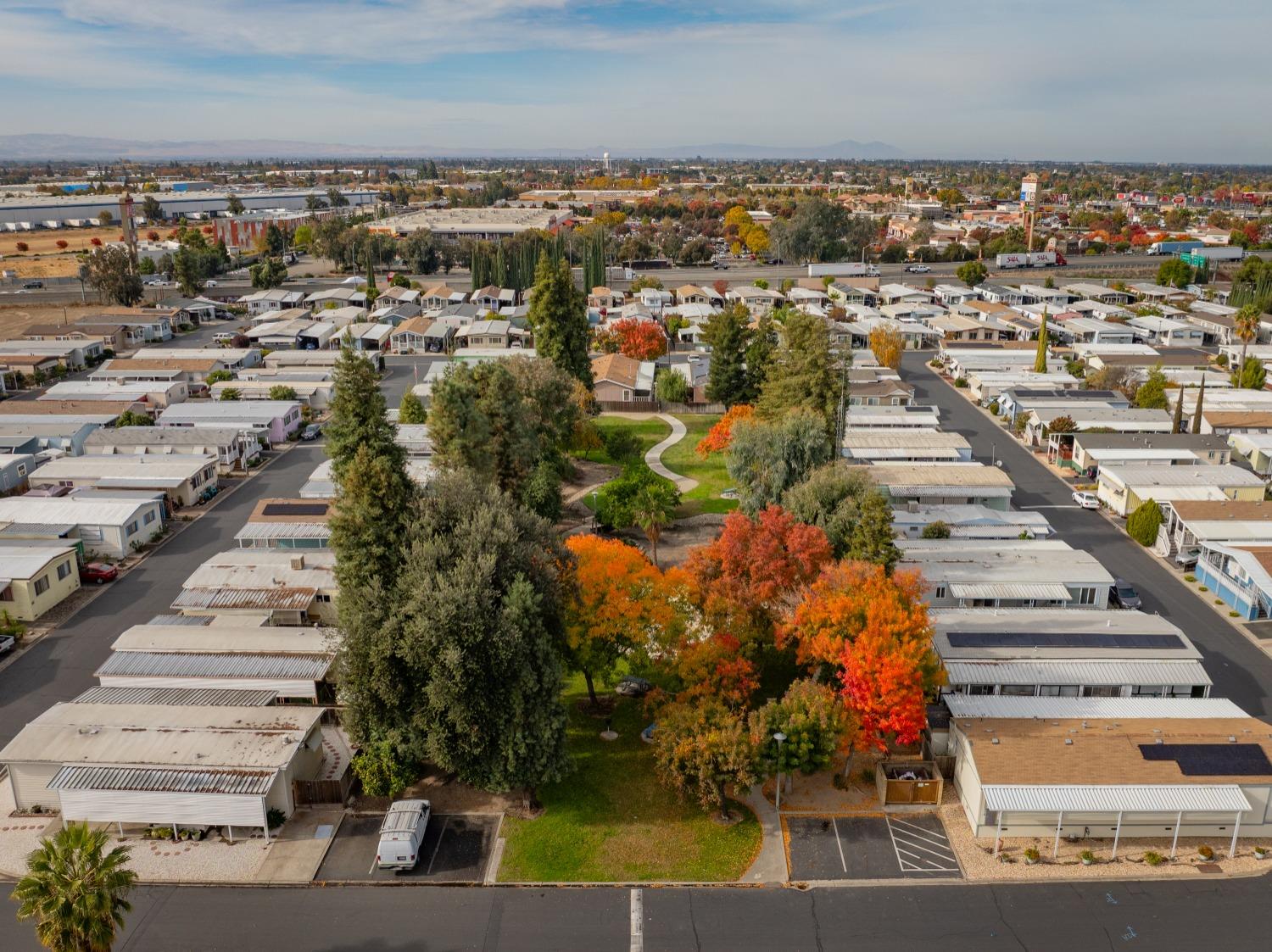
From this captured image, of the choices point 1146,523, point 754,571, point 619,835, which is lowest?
point 619,835

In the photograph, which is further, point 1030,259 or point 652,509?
point 1030,259

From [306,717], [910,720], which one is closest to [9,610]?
[306,717]

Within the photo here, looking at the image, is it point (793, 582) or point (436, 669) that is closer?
point (436, 669)

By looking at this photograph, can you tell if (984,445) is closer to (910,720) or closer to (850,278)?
(910,720)

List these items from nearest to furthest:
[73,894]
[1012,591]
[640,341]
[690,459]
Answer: [73,894], [1012,591], [690,459], [640,341]

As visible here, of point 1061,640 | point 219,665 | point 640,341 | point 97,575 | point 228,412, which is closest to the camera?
point 219,665

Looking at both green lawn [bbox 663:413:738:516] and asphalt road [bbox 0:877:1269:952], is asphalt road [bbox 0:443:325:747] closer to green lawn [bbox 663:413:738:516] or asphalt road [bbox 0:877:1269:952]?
asphalt road [bbox 0:877:1269:952]

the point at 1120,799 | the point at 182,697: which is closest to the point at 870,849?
the point at 1120,799

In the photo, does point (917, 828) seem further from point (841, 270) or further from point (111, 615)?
point (841, 270)
